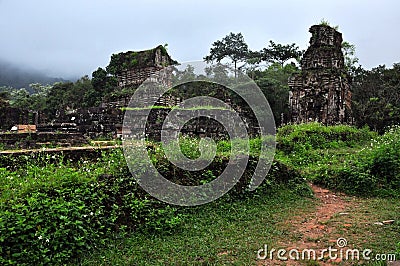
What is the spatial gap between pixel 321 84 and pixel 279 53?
815 inches

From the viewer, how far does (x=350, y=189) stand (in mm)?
7344

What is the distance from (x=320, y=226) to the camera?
17.5 ft

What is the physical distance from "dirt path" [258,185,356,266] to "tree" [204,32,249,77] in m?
33.3

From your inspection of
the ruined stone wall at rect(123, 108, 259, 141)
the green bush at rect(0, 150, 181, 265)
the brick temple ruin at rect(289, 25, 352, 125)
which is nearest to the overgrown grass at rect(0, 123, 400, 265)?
the green bush at rect(0, 150, 181, 265)

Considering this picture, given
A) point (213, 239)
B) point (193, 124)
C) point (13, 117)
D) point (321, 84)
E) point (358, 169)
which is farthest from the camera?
point (321, 84)

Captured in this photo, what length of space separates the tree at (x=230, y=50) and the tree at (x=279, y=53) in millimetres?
2148

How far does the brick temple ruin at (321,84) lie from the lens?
1762cm

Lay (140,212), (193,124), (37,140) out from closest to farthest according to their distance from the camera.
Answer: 1. (140,212)
2. (37,140)
3. (193,124)

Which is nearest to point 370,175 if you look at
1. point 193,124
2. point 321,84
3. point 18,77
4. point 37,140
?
point 193,124

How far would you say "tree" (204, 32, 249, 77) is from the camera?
3909cm

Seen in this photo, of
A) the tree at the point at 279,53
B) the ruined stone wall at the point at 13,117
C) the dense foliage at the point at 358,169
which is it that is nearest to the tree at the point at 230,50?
the tree at the point at 279,53

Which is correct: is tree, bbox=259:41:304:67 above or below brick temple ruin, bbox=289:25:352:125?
above

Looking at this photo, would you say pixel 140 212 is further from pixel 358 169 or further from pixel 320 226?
pixel 358 169

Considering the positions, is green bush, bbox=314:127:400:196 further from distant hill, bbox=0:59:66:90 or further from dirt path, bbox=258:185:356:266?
distant hill, bbox=0:59:66:90
